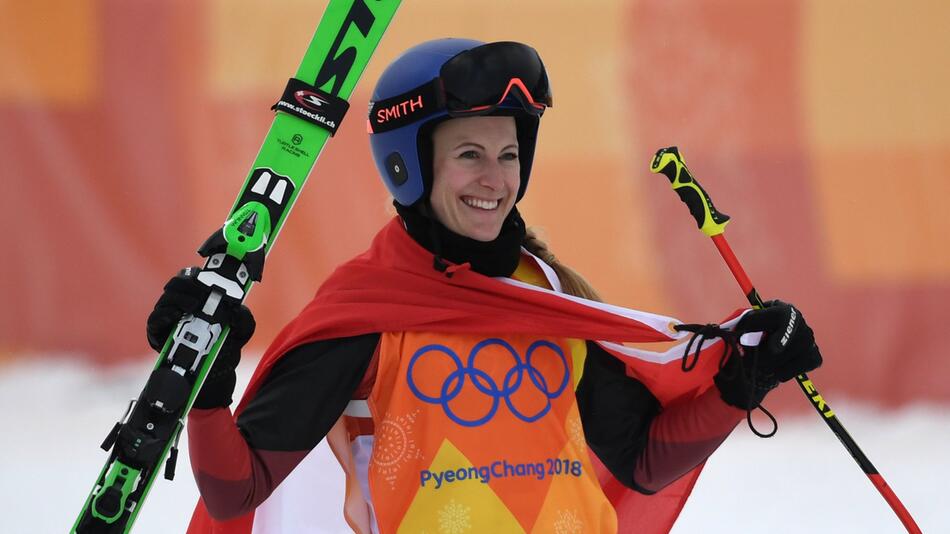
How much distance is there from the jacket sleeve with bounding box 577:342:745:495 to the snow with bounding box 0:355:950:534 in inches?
60.7

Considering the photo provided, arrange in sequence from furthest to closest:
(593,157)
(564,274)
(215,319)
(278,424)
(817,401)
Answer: (593,157)
(817,401)
(564,274)
(278,424)
(215,319)

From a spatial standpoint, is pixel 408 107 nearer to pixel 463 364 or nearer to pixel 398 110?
pixel 398 110

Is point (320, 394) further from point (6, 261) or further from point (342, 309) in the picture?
point (6, 261)

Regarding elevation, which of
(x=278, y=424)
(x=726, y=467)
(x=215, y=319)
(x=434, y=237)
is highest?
(x=434, y=237)

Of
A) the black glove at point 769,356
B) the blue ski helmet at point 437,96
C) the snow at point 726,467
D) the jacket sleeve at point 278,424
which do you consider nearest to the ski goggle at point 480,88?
the blue ski helmet at point 437,96

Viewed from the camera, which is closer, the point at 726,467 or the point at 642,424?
the point at 642,424

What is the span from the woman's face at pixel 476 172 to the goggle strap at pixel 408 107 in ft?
0.17

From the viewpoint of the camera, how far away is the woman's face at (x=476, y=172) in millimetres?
2006

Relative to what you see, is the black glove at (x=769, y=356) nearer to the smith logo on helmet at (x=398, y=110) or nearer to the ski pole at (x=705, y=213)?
the ski pole at (x=705, y=213)

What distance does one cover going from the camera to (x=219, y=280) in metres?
1.78

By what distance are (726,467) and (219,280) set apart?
2.70m

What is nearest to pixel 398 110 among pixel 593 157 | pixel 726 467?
pixel 726 467

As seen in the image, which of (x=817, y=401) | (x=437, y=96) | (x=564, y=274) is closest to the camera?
(x=437, y=96)

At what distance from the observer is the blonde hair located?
2.20 meters
